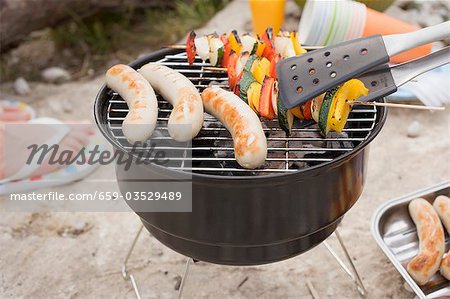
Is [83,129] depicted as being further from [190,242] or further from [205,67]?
[190,242]

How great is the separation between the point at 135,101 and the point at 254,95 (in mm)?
443

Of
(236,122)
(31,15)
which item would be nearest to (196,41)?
(236,122)

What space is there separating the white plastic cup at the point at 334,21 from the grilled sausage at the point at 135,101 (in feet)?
7.51

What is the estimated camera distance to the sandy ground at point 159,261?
10.1ft

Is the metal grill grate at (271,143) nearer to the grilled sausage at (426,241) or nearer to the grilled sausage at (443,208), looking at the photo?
the grilled sausage at (426,241)

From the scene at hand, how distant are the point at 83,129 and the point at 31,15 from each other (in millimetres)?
1244

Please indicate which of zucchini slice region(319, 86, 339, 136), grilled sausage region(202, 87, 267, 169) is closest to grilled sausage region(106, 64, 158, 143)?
grilled sausage region(202, 87, 267, 169)

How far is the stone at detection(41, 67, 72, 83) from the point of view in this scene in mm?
5203

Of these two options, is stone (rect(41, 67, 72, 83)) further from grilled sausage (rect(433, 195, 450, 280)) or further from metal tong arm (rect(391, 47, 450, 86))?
metal tong arm (rect(391, 47, 450, 86))

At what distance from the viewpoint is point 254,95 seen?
7.74 ft

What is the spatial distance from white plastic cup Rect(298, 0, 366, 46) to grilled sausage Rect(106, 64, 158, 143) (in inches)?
90.2

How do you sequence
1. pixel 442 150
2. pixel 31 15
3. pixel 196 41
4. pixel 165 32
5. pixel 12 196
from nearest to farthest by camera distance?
pixel 196 41 → pixel 12 196 → pixel 442 150 → pixel 31 15 → pixel 165 32

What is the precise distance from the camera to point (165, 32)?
563 cm

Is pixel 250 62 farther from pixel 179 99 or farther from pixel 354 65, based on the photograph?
pixel 354 65
